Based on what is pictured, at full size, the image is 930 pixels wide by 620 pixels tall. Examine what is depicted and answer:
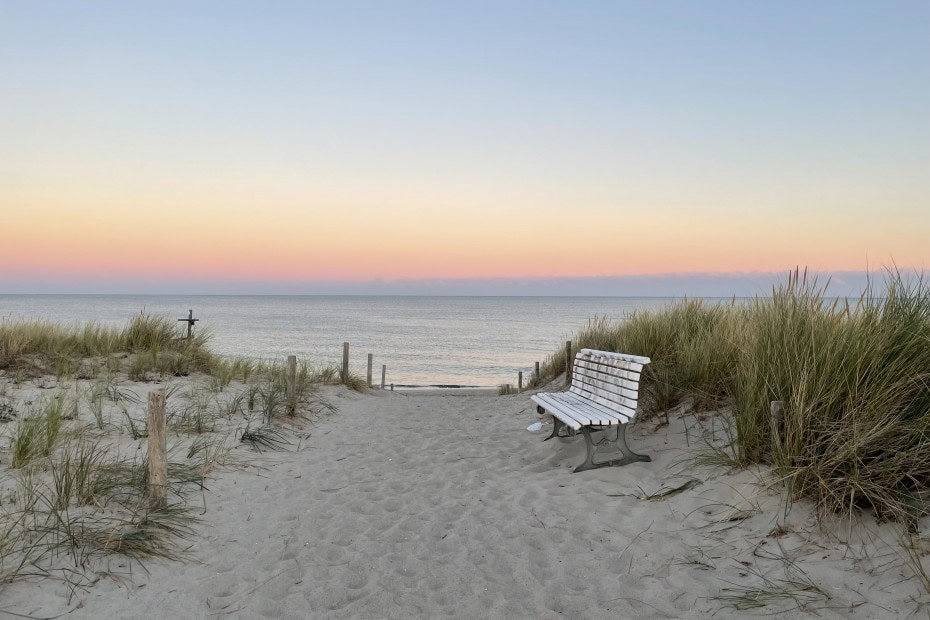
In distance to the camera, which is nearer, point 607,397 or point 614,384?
point 614,384

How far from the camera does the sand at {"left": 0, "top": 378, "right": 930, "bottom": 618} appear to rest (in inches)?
123

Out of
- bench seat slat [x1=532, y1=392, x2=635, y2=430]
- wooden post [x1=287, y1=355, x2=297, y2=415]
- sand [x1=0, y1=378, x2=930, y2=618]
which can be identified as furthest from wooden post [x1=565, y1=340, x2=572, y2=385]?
wooden post [x1=287, y1=355, x2=297, y2=415]

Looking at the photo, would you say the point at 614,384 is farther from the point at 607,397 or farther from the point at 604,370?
the point at 604,370

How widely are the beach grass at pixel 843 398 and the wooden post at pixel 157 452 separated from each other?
14.4ft

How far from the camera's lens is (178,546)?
387 cm

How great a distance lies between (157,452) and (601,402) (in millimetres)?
4429

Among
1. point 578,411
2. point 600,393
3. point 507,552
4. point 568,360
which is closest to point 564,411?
point 578,411

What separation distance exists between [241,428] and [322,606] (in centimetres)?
425

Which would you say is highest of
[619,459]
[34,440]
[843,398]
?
[843,398]

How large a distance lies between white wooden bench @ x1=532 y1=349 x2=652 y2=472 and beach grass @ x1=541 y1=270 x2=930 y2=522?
0.92m

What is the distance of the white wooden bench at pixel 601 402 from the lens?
17.8ft

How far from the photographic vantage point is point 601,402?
6332 mm

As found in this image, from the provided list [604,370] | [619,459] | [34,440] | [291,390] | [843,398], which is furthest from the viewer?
[291,390]

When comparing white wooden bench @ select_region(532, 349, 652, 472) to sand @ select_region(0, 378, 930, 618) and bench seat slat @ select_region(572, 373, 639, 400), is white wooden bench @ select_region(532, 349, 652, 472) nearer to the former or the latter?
bench seat slat @ select_region(572, 373, 639, 400)
